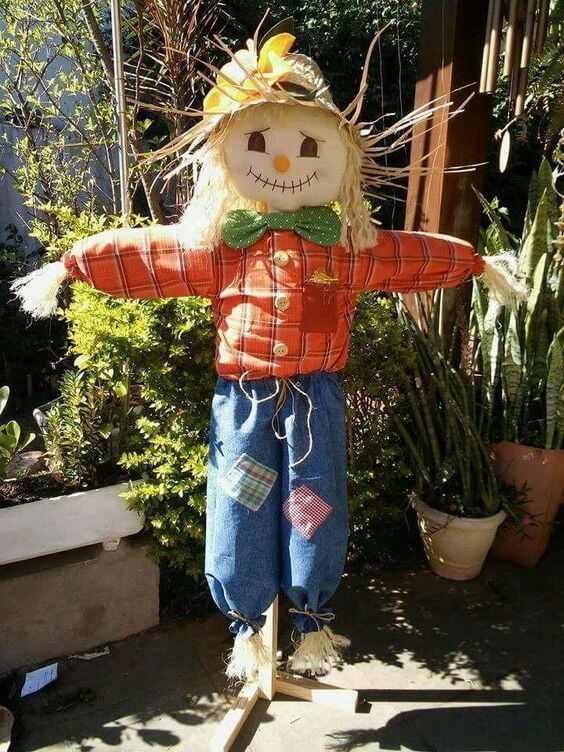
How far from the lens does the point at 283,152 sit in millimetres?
1556

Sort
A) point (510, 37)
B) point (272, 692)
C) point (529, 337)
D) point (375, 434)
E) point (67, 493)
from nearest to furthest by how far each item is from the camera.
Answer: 1. point (272, 692)
2. point (67, 493)
3. point (510, 37)
4. point (375, 434)
5. point (529, 337)

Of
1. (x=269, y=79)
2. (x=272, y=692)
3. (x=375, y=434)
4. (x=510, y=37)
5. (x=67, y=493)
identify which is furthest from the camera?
(x=375, y=434)

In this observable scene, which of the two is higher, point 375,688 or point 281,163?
point 281,163

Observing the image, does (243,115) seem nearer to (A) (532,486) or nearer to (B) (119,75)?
(B) (119,75)

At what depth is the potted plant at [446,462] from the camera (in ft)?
8.25

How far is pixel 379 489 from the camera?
2.55 meters

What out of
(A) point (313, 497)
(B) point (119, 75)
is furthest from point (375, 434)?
(B) point (119, 75)

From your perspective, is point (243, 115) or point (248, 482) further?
point (248, 482)

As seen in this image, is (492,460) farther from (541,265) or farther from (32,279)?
(32,279)

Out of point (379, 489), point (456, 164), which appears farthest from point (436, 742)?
point (456, 164)

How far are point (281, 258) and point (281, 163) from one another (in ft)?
0.77

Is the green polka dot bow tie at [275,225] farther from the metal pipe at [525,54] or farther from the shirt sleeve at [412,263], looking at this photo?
the metal pipe at [525,54]

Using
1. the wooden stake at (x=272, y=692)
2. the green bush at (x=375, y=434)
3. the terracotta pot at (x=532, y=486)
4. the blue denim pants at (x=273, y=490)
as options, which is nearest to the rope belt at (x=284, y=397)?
the blue denim pants at (x=273, y=490)

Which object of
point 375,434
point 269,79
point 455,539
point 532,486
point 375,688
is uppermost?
point 269,79
